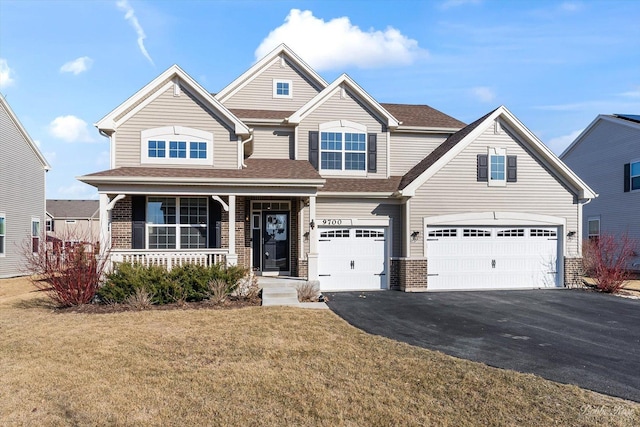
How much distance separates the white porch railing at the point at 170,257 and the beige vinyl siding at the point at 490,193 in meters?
6.96

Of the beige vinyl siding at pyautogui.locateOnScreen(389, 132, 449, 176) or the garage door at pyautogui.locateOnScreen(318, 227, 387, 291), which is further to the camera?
the beige vinyl siding at pyautogui.locateOnScreen(389, 132, 449, 176)

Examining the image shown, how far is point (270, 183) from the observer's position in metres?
13.2

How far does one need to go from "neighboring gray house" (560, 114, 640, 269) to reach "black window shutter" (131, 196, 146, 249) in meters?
22.7

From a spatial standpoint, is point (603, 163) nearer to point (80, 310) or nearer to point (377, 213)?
point (377, 213)

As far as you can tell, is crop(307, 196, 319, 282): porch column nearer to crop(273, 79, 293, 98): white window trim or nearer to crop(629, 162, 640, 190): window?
crop(273, 79, 293, 98): white window trim

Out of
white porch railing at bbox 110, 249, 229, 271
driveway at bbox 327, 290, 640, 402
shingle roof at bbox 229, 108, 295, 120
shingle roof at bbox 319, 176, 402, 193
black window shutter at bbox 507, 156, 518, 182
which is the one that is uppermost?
shingle roof at bbox 229, 108, 295, 120

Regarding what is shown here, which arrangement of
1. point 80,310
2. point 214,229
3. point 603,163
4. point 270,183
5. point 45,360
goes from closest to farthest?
point 45,360 → point 80,310 → point 270,183 → point 214,229 → point 603,163

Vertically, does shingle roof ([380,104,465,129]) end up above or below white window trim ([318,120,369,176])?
above

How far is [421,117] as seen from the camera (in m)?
18.1

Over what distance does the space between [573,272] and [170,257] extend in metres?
14.6

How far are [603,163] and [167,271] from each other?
23.7m

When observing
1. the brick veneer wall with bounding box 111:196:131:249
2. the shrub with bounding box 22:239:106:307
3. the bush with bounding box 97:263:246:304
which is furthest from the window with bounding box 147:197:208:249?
the shrub with bounding box 22:239:106:307

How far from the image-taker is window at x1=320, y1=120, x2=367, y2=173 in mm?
16078

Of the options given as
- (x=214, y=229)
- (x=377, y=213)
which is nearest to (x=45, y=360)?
(x=214, y=229)
